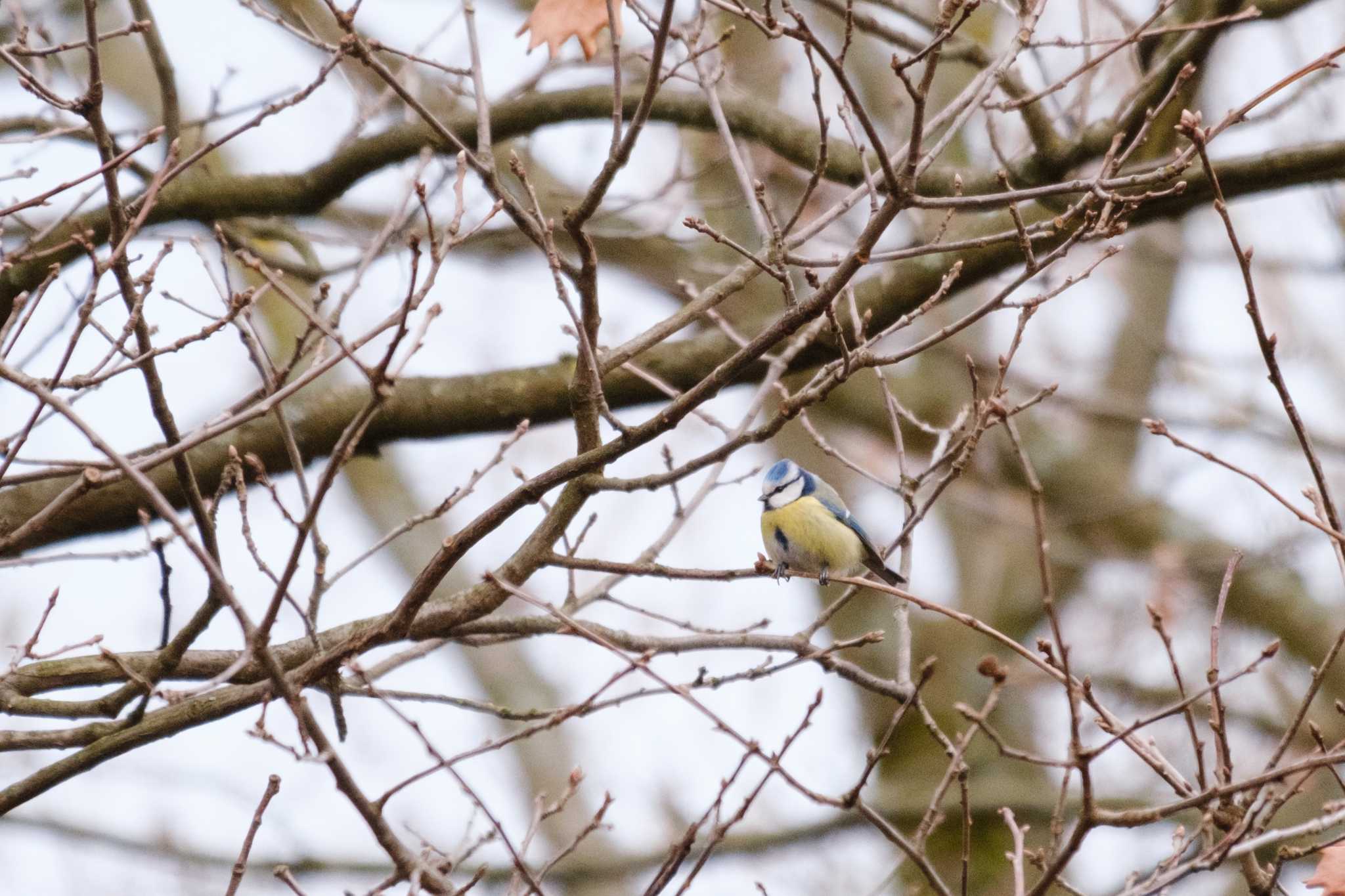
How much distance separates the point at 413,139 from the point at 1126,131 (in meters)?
2.12

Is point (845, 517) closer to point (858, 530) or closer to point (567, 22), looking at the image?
point (858, 530)

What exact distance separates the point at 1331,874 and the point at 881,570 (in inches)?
81.4

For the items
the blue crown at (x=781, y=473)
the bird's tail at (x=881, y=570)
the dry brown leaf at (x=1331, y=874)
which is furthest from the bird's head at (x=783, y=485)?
the dry brown leaf at (x=1331, y=874)

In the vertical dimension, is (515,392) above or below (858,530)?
above

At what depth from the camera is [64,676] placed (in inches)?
113

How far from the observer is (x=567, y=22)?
2.81 m

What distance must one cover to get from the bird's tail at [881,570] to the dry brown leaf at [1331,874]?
166 centimetres

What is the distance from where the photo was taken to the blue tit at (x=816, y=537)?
14.1 feet

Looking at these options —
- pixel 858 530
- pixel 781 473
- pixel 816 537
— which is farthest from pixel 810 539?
pixel 781 473

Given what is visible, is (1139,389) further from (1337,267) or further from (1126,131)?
(1126,131)

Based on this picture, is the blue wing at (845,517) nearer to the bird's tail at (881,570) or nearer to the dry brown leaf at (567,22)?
the bird's tail at (881,570)

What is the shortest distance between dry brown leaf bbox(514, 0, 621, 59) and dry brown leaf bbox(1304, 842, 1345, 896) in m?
2.15

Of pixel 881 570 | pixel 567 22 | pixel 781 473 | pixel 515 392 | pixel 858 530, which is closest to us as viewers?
pixel 567 22

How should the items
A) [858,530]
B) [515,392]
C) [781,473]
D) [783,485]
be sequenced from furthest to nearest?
1. [781,473]
2. [783,485]
3. [858,530]
4. [515,392]
